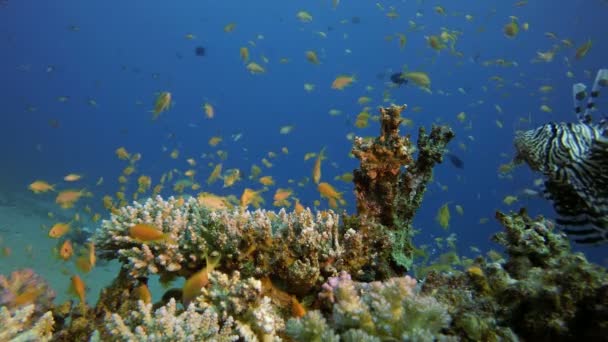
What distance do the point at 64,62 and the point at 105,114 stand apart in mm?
39500

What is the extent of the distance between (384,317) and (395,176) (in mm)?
1990

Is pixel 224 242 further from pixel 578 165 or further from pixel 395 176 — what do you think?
pixel 578 165

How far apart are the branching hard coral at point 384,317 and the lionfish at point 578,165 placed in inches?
43.0

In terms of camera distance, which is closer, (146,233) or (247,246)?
(146,233)

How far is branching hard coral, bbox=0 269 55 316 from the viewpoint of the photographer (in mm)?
3422

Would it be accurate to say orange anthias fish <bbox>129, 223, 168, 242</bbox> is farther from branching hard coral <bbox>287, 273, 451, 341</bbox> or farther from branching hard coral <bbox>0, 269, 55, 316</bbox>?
branching hard coral <bbox>287, 273, 451, 341</bbox>

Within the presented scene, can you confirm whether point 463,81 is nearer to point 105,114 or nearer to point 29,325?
point 29,325

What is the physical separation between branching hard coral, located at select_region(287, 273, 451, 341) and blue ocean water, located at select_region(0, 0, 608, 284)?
13161mm

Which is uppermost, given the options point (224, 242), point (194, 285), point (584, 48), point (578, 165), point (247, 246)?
point (584, 48)

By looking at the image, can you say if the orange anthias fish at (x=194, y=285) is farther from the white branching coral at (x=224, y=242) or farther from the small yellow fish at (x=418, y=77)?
the small yellow fish at (x=418, y=77)

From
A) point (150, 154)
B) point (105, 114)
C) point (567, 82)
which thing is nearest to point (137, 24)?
point (105, 114)

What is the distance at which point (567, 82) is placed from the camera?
58.5 m

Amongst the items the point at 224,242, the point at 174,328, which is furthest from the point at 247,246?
the point at 174,328

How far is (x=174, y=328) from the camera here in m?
2.59
